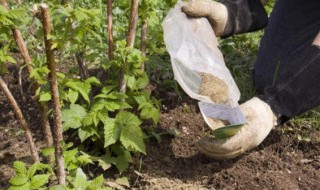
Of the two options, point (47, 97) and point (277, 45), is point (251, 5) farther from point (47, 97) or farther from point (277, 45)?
point (47, 97)

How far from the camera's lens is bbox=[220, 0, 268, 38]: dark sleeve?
259cm

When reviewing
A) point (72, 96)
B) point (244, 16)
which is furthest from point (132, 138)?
point (244, 16)

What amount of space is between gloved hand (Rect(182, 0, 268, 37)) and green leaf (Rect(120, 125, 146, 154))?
24.0 inches

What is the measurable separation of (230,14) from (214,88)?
0.58 m

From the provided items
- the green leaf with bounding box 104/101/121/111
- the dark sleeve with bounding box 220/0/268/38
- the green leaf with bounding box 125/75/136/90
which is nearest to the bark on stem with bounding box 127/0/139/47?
the green leaf with bounding box 125/75/136/90

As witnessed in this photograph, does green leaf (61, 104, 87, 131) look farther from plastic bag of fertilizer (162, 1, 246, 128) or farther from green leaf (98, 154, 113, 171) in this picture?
plastic bag of fertilizer (162, 1, 246, 128)

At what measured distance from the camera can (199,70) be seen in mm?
2176

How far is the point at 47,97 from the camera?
1.67 meters

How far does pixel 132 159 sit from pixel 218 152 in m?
0.36

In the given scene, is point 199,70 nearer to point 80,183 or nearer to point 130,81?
point 130,81

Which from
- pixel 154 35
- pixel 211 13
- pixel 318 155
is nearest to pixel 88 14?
pixel 154 35

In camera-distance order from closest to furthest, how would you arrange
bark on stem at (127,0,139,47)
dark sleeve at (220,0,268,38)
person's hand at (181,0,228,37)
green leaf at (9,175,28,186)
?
1. green leaf at (9,175,28,186)
2. bark on stem at (127,0,139,47)
3. person's hand at (181,0,228,37)
4. dark sleeve at (220,0,268,38)

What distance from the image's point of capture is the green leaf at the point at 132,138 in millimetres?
1961

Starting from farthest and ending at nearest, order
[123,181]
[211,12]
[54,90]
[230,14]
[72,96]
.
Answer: [230,14], [211,12], [123,181], [72,96], [54,90]
